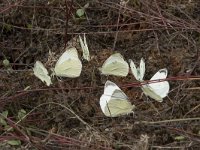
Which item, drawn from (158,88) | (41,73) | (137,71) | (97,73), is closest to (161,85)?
(158,88)

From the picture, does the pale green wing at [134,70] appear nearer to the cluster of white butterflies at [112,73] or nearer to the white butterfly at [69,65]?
the cluster of white butterflies at [112,73]

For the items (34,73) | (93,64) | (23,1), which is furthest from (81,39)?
(23,1)

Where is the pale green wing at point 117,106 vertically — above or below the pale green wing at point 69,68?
below

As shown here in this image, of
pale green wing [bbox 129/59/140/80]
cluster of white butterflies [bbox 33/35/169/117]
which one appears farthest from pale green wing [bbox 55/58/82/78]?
pale green wing [bbox 129/59/140/80]

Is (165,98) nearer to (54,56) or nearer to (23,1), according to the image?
(54,56)

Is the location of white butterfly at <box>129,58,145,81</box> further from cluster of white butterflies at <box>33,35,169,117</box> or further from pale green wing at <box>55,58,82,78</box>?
pale green wing at <box>55,58,82,78</box>

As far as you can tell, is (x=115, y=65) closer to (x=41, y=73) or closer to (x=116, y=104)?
(x=116, y=104)

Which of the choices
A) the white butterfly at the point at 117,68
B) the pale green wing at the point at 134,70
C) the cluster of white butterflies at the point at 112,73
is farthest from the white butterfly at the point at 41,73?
the pale green wing at the point at 134,70
